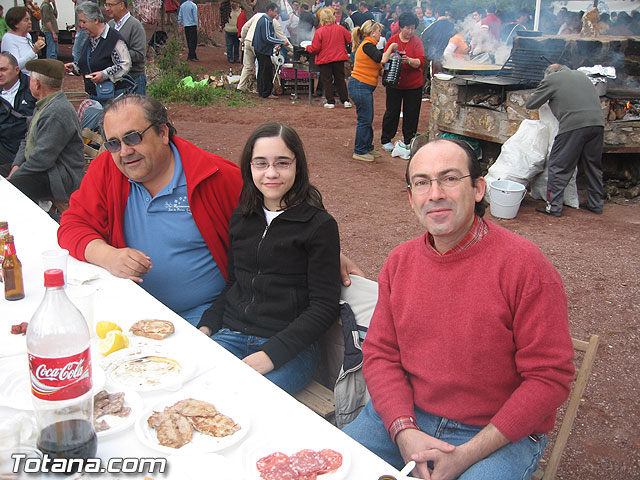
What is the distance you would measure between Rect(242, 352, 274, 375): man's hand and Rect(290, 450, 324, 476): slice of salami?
781mm

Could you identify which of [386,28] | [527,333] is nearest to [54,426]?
[527,333]

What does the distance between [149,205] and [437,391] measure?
1664 mm

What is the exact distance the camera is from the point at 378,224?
6.46 m

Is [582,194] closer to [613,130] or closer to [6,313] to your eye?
[613,130]

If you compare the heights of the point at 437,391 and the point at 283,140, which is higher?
the point at 283,140

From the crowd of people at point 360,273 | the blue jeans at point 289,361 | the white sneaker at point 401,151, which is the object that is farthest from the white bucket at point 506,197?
the blue jeans at point 289,361

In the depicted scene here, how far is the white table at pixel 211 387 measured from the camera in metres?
1.55

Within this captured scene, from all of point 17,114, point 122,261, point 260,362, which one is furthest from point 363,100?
point 260,362

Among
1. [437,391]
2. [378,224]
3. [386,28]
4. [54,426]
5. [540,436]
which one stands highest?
[386,28]

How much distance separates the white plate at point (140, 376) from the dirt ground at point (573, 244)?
198cm

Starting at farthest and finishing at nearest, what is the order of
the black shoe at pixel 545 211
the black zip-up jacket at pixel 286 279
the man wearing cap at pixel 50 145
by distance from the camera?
the black shoe at pixel 545 211, the man wearing cap at pixel 50 145, the black zip-up jacket at pixel 286 279

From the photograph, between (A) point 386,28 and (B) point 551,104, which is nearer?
(B) point 551,104

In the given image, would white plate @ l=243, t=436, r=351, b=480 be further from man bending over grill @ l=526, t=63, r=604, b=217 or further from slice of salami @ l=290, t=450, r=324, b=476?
man bending over grill @ l=526, t=63, r=604, b=217

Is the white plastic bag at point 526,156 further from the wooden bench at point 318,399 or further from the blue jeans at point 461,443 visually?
the blue jeans at point 461,443
